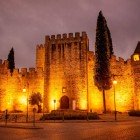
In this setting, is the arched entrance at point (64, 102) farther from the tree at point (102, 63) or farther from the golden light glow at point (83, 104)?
the tree at point (102, 63)

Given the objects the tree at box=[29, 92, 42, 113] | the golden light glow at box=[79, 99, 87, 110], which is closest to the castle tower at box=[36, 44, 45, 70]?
the tree at box=[29, 92, 42, 113]

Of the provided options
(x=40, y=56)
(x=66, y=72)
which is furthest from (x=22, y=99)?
(x=40, y=56)

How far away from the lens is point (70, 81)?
137 ft

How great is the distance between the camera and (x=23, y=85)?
44312 mm

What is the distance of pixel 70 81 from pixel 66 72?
163cm

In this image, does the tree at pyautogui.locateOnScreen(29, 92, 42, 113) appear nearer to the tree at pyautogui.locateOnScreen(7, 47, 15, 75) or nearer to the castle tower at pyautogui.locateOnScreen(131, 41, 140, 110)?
the tree at pyautogui.locateOnScreen(7, 47, 15, 75)

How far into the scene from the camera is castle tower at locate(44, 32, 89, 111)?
41.2 m

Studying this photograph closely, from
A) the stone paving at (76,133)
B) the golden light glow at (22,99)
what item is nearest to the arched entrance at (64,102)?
the golden light glow at (22,99)

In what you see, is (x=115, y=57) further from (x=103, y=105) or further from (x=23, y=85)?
(x=23, y=85)

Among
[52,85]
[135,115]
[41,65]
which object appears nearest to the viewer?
[135,115]

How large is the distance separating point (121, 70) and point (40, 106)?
45.8 feet

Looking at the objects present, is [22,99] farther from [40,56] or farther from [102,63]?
[102,63]

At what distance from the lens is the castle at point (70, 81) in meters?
40.1

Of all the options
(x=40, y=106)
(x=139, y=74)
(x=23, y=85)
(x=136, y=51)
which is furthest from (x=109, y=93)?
(x=23, y=85)
